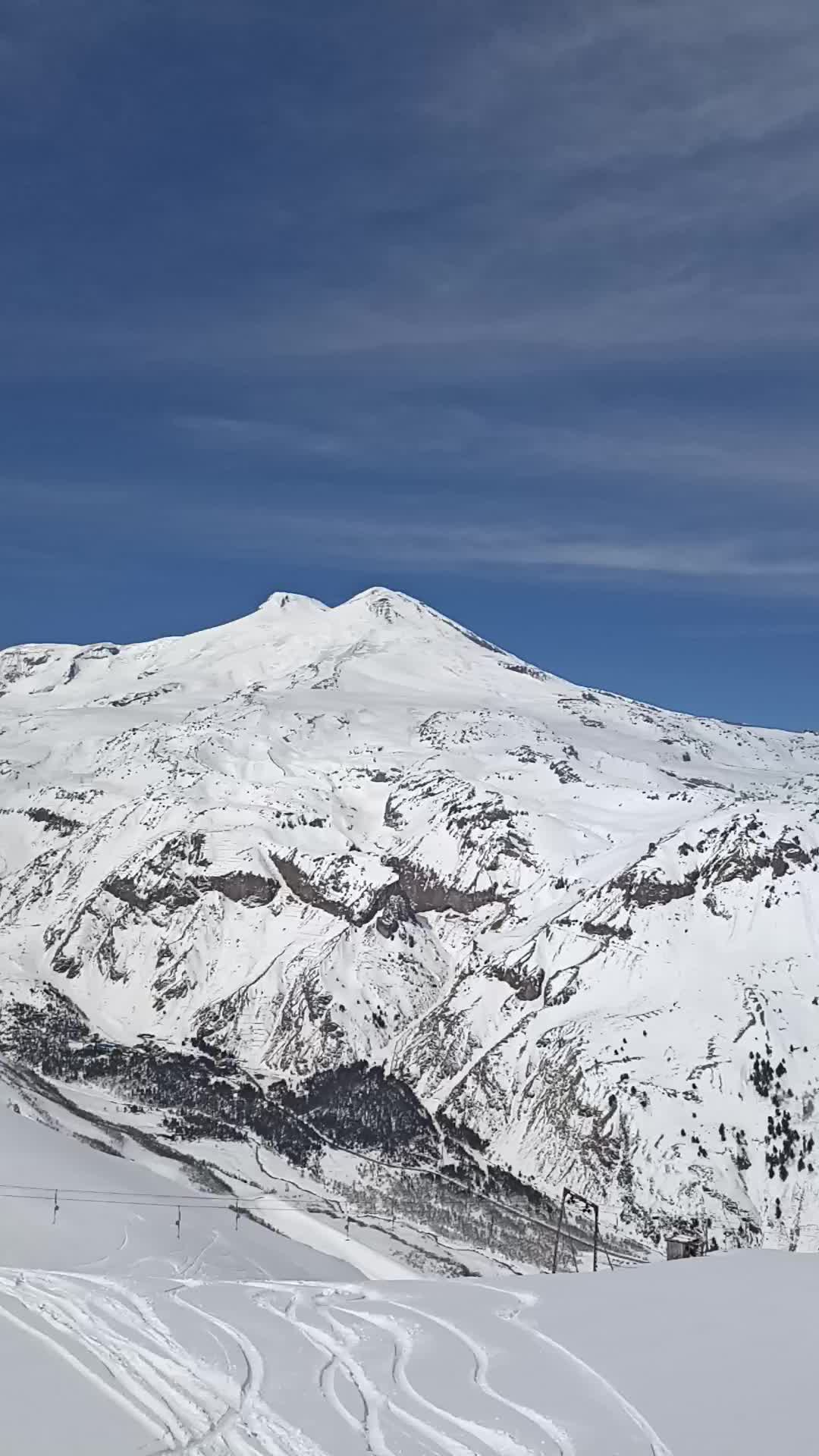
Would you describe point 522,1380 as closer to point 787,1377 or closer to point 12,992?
point 787,1377

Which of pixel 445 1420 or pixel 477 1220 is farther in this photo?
pixel 477 1220

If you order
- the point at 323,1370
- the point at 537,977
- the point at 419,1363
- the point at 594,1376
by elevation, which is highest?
the point at 537,977

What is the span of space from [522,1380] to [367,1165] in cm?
11269

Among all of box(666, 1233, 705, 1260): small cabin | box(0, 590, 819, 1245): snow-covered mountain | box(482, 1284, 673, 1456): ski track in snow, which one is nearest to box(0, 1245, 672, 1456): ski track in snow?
box(482, 1284, 673, 1456): ski track in snow

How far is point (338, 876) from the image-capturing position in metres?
183

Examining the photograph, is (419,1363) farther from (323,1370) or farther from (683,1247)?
(683,1247)

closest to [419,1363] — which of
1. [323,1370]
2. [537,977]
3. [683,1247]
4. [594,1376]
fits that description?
[323,1370]

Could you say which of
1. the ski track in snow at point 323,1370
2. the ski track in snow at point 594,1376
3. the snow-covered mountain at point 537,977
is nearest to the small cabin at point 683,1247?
the ski track in snow at point 323,1370

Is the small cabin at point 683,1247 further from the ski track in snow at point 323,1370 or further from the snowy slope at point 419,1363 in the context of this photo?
the ski track in snow at point 323,1370

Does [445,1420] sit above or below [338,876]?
below

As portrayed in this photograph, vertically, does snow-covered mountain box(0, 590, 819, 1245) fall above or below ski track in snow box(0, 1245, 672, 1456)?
above

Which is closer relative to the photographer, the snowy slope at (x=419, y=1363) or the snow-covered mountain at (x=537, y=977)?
the snowy slope at (x=419, y=1363)

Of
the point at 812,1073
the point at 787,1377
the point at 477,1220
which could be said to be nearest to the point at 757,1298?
the point at 787,1377

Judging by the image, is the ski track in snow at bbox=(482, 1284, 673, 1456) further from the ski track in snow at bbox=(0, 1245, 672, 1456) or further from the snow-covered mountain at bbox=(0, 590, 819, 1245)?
the snow-covered mountain at bbox=(0, 590, 819, 1245)
